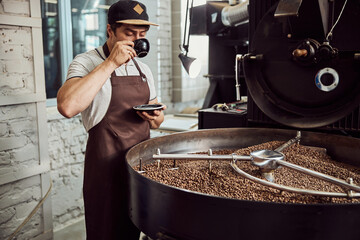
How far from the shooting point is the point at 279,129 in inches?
63.1

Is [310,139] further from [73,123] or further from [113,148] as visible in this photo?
[73,123]

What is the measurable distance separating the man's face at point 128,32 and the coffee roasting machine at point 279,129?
528 mm

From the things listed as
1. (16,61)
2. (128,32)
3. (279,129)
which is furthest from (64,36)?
(279,129)

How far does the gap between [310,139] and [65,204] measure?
7.28 feet

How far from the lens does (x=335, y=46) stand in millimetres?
1265

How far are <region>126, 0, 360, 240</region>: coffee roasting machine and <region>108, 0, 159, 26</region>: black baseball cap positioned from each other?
53 cm

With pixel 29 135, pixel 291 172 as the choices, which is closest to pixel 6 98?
pixel 29 135

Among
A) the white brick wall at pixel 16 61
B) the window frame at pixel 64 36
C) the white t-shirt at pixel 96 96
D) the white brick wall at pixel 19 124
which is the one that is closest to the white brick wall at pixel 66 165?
the window frame at pixel 64 36

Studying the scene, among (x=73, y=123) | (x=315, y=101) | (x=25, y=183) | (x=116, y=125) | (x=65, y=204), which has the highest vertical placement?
(x=315, y=101)

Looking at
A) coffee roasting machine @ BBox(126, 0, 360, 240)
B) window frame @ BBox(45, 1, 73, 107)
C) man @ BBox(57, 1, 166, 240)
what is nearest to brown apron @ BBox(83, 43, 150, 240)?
man @ BBox(57, 1, 166, 240)

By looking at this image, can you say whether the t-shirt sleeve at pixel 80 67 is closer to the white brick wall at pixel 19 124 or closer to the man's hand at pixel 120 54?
the man's hand at pixel 120 54

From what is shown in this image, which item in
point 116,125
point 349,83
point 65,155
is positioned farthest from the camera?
point 65,155

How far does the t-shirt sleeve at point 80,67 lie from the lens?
1.58m

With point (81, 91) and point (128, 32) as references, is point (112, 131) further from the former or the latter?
point (128, 32)
